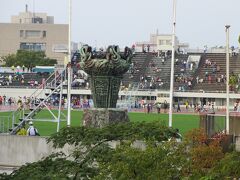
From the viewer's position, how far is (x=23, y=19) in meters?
166

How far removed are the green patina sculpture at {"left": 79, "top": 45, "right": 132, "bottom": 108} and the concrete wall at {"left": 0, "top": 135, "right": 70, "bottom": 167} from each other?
84.8 inches

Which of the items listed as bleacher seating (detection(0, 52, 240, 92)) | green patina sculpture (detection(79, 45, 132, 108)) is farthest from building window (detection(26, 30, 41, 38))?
green patina sculpture (detection(79, 45, 132, 108))

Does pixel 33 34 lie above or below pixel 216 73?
above

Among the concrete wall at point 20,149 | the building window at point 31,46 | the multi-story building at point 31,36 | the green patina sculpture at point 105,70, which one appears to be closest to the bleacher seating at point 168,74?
the multi-story building at point 31,36

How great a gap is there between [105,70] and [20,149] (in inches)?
131

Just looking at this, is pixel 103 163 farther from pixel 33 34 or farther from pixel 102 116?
pixel 33 34

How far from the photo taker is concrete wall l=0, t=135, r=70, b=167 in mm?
21328

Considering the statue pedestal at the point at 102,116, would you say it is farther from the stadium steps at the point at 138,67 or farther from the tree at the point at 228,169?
the stadium steps at the point at 138,67

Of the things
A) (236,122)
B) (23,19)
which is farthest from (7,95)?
(23,19)

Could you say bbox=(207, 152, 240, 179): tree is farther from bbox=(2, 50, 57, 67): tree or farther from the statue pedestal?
bbox=(2, 50, 57, 67): tree

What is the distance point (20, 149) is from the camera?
71.1 ft

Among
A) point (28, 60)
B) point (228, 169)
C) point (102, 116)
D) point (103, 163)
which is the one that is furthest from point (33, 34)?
point (103, 163)

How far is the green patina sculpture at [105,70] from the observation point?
2161 centimetres

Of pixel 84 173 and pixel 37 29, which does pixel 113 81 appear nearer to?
pixel 84 173
